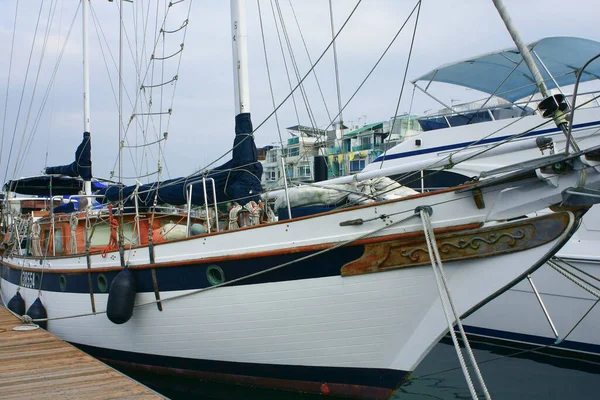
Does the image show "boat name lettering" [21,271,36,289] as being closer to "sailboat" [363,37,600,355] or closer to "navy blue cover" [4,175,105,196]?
"navy blue cover" [4,175,105,196]

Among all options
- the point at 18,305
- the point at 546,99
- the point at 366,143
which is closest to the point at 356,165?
the point at 366,143

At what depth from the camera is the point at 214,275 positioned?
5699mm

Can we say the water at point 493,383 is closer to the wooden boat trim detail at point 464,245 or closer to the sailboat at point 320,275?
the sailboat at point 320,275

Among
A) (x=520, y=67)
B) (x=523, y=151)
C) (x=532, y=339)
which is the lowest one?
(x=532, y=339)

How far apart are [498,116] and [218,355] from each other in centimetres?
687

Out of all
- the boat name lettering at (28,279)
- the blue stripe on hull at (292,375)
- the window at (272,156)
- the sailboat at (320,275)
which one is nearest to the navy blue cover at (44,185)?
the boat name lettering at (28,279)

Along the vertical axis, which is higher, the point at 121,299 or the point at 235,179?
the point at 235,179

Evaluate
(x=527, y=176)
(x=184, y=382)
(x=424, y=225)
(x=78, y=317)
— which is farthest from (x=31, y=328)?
(x=527, y=176)

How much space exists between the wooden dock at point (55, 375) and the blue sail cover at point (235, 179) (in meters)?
2.33

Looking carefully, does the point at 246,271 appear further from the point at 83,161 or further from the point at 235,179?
the point at 83,161

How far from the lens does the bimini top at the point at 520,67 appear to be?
9.07 meters

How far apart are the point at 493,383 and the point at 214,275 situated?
4.10 m

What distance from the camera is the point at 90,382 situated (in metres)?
5.35

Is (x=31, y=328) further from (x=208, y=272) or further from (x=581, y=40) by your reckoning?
(x=581, y=40)
